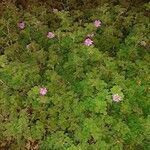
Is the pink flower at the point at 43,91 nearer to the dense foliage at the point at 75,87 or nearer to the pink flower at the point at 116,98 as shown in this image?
the dense foliage at the point at 75,87

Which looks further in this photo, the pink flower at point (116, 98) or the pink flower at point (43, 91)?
the pink flower at point (43, 91)

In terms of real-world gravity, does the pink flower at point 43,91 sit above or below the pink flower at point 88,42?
below

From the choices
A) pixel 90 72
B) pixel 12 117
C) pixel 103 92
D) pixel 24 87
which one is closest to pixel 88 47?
pixel 90 72

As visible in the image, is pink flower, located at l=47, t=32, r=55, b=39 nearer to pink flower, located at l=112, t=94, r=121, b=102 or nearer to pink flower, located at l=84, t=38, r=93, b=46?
pink flower, located at l=84, t=38, r=93, b=46

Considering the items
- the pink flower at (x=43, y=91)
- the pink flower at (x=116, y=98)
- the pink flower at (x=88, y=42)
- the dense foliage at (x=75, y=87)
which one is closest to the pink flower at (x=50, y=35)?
the dense foliage at (x=75, y=87)

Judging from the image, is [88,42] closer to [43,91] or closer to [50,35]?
[50,35]

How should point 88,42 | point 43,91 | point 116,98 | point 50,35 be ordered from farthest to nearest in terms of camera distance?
point 50,35
point 88,42
point 43,91
point 116,98

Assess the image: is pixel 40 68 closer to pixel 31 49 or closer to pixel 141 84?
pixel 31 49

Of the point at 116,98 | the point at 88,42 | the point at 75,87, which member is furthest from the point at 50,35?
the point at 116,98

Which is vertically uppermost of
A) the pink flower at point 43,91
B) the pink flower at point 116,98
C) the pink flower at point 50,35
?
the pink flower at point 50,35
